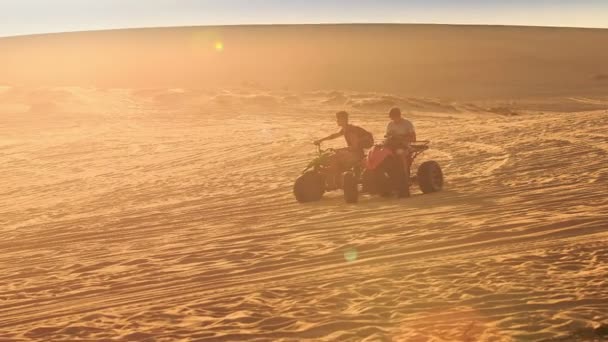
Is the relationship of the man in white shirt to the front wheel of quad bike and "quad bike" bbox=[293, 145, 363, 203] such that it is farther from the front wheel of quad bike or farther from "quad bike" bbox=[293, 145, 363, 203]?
the front wheel of quad bike

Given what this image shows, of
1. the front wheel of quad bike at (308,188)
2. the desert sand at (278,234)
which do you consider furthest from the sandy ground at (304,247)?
the front wheel of quad bike at (308,188)

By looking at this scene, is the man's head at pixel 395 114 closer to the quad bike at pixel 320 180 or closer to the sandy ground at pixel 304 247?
the quad bike at pixel 320 180

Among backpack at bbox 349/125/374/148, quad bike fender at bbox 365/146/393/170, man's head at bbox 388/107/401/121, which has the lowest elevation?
quad bike fender at bbox 365/146/393/170

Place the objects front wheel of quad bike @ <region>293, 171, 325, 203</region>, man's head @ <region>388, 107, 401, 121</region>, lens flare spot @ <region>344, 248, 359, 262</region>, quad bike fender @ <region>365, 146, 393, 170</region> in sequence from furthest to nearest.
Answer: front wheel of quad bike @ <region>293, 171, 325, 203</region> < man's head @ <region>388, 107, 401, 121</region> < quad bike fender @ <region>365, 146, 393, 170</region> < lens flare spot @ <region>344, 248, 359, 262</region>

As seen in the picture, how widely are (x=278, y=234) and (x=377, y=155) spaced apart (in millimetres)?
2482

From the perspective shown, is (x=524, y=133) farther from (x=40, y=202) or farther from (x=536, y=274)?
(x=536, y=274)

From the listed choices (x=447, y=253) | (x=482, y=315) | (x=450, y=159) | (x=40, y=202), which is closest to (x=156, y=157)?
(x=40, y=202)

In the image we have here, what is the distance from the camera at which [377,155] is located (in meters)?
13.3

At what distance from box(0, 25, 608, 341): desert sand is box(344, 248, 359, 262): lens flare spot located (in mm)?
45

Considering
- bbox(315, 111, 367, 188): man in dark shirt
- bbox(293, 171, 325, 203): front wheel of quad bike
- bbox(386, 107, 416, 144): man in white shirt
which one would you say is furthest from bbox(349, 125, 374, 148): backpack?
bbox(293, 171, 325, 203): front wheel of quad bike

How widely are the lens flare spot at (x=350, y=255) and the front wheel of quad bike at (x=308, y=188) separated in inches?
159

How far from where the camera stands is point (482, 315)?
7.08 metres

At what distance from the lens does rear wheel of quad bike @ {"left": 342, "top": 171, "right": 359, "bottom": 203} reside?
13.4 m

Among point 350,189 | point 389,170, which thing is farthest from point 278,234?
point 389,170
